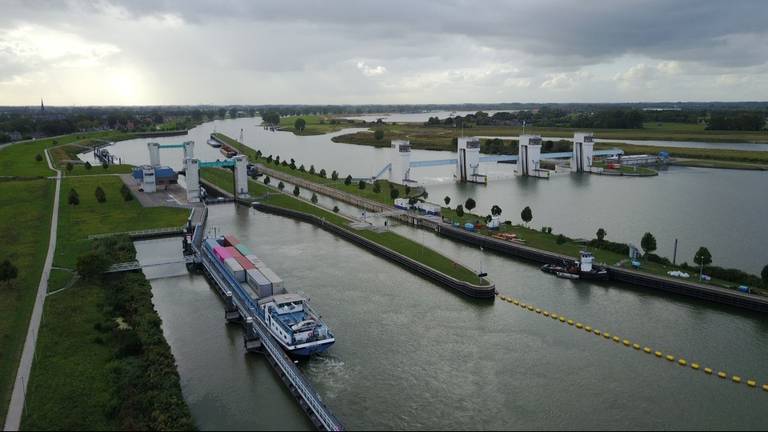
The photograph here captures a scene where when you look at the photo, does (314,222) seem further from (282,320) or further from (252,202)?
(282,320)

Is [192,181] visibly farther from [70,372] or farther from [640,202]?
[640,202]

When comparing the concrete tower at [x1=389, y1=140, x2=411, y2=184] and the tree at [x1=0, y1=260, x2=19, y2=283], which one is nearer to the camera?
the tree at [x1=0, y1=260, x2=19, y2=283]

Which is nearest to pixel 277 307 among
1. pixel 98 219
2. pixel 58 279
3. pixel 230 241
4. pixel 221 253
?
pixel 221 253

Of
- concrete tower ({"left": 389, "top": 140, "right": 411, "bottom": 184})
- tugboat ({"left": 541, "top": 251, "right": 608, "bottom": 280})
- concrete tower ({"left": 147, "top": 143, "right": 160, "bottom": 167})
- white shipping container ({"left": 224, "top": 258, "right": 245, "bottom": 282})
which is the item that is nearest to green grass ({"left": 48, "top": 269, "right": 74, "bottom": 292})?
white shipping container ({"left": 224, "top": 258, "right": 245, "bottom": 282})

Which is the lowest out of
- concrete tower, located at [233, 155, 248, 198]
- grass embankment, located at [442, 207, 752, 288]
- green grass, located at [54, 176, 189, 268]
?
grass embankment, located at [442, 207, 752, 288]

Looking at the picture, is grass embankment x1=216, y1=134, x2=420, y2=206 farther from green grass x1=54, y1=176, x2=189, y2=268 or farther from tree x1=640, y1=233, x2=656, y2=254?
tree x1=640, y1=233, x2=656, y2=254
